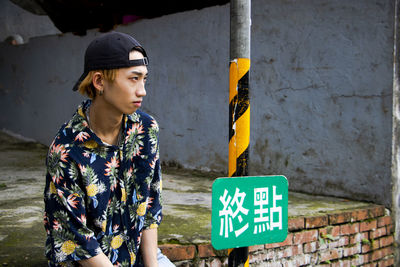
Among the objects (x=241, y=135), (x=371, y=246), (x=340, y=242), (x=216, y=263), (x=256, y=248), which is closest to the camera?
(x=241, y=135)

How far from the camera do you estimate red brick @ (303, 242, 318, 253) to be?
153 inches

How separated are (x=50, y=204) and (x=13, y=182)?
3.83 meters

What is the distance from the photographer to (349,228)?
4.20 metres

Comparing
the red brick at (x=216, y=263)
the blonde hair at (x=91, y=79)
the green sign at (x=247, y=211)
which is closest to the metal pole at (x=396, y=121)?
the red brick at (x=216, y=263)

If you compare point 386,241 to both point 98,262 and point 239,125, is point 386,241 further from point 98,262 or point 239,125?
point 98,262

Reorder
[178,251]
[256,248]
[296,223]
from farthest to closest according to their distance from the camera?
[296,223] → [256,248] → [178,251]

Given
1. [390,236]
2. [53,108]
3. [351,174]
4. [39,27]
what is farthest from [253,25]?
[39,27]

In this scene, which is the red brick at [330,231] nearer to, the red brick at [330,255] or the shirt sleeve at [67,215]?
the red brick at [330,255]

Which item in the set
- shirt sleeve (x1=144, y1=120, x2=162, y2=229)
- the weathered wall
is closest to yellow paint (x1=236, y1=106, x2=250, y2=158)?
shirt sleeve (x1=144, y1=120, x2=162, y2=229)

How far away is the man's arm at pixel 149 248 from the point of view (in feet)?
6.66

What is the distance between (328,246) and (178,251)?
5.33 feet

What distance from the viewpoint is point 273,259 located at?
368 centimetres

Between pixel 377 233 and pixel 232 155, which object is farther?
pixel 377 233

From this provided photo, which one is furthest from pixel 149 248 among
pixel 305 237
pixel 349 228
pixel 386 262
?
pixel 386 262
